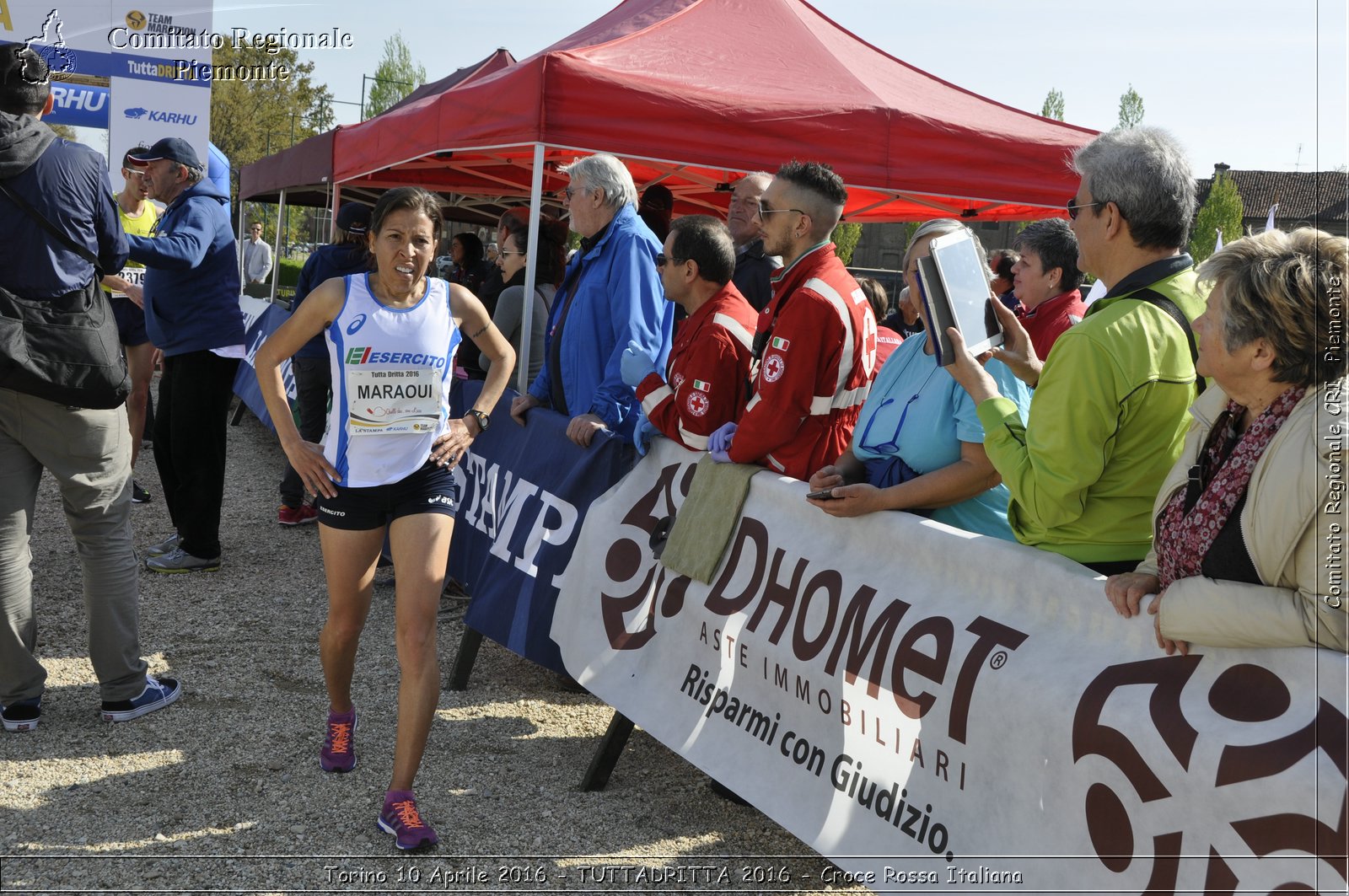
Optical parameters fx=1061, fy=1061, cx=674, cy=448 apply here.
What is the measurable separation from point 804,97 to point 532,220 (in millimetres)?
1660

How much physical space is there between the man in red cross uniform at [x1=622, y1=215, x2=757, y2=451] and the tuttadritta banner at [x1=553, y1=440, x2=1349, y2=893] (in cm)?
15

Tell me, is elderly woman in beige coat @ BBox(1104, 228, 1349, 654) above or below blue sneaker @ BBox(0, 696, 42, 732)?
above

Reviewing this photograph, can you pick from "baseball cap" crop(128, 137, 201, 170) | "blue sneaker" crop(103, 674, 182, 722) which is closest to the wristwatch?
"blue sneaker" crop(103, 674, 182, 722)

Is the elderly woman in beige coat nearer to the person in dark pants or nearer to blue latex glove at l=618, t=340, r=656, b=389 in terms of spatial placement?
blue latex glove at l=618, t=340, r=656, b=389

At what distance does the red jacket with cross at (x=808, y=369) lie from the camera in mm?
3268

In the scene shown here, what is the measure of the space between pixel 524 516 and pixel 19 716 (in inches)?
77.0

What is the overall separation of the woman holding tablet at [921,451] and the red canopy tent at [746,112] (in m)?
2.47

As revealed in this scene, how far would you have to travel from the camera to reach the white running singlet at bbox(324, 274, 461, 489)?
3.30 m

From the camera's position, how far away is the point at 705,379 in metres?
3.75

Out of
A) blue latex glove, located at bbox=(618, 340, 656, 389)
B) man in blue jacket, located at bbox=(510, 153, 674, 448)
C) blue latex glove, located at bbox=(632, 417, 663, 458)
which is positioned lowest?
blue latex glove, located at bbox=(632, 417, 663, 458)

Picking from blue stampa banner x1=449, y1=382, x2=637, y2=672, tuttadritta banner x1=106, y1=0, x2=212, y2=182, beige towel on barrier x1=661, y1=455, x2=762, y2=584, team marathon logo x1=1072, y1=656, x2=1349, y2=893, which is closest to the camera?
team marathon logo x1=1072, y1=656, x2=1349, y2=893

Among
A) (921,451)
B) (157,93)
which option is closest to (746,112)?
(921,451)

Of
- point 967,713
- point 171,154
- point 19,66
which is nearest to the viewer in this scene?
point 967,713

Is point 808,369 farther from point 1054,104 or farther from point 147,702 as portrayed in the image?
point 1054,104
